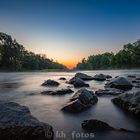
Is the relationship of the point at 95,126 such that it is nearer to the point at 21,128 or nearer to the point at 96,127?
the point at 96,127

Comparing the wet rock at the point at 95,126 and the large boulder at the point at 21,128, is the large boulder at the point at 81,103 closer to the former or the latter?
the wet rock at the point at 95,126

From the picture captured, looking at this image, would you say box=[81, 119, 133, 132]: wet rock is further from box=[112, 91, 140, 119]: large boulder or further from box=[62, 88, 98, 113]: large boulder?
box=[62, 88, 98, 113]: large boulder

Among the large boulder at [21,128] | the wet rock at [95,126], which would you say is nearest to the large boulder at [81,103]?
the wet rock at [95,126]

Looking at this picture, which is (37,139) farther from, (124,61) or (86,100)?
(124,61)

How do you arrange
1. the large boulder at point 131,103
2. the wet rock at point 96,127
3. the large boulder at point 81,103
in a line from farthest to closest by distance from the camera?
1. the large boulder at point 81,103
2. the large boulder at point 131,103
3. the wet rock at point 96,127

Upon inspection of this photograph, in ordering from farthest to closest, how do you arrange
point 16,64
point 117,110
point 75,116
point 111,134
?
point 16,64 → point 117,110 → point 75,116 → point 111,134

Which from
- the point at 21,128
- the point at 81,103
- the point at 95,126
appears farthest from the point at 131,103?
the point at 21,128

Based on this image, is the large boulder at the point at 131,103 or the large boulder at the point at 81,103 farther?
the large boulder at the point at 81,103

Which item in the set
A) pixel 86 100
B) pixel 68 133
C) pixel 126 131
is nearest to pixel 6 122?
pixel 68 133

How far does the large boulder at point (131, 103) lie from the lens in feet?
23.0

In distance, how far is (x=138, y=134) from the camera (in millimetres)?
5293

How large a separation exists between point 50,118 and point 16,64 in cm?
8900

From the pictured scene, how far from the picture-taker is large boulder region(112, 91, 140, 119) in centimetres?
701

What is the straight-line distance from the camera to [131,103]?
748cm
